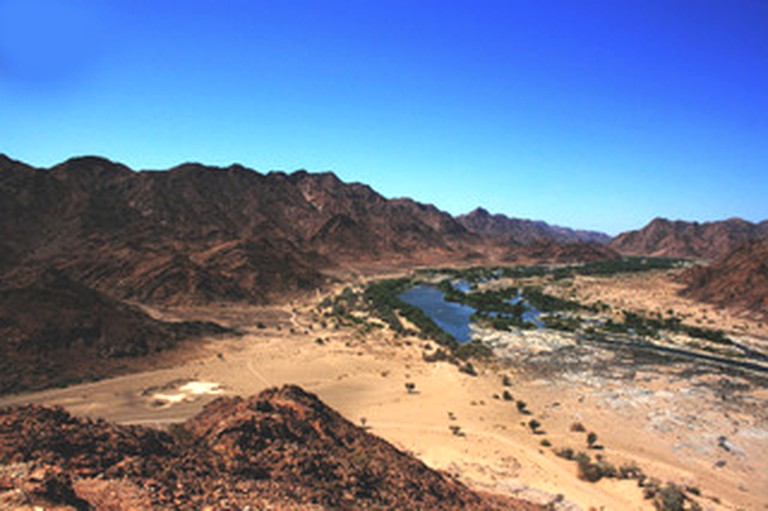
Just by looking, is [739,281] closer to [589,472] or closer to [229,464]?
[589,472]

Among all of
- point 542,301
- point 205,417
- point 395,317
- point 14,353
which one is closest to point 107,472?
point 205,417

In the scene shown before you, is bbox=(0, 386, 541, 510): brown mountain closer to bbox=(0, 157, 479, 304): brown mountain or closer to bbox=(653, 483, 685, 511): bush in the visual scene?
bbox=(653, 483, 685, 511): bush

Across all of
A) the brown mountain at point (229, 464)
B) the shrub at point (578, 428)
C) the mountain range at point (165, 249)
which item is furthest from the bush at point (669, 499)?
the mountain range at point (165, 249)

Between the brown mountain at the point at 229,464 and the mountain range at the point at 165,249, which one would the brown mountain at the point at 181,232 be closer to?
the mountain range at the point at 165,249

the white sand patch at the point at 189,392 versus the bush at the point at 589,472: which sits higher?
the white sand patch at the point at 189,392

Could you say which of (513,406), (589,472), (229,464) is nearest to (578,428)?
(513,406)

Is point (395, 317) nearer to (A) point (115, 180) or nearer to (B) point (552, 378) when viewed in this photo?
(B) point (552, 378)

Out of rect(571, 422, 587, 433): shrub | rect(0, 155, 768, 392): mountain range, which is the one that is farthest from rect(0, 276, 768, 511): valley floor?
rect(0, 155, 768, 392): mountain range
